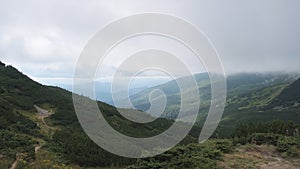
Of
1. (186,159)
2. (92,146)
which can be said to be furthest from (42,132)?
(186,159)

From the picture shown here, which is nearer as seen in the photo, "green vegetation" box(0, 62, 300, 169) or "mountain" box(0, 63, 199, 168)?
"green vegetation" box(0, 62, 300, 169)

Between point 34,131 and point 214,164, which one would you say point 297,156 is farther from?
point 34,131

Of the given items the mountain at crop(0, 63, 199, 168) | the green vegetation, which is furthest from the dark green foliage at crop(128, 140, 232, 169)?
the mountain at crop(0, 63, 199, 168)

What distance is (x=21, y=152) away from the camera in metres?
34.4

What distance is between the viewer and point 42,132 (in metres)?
54.8

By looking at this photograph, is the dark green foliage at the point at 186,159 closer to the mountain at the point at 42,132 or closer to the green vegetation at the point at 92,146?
the green vegetation at the point at 92,146

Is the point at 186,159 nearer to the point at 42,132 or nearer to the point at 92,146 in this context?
the point at 92,146

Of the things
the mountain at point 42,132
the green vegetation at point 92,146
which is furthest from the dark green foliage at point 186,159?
the mountain at point 42,132

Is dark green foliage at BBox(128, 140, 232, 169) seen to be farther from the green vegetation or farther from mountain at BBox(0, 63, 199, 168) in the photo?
mountain at BBox(0, 63, 199, 168)

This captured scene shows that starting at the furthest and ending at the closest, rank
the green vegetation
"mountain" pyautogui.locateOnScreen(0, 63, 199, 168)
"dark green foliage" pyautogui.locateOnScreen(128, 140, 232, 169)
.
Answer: "mountain" pyautogui.locateOnScreen(0, 63, 199, 168), the green vegetation, "dark green foliage" pyautogui.locateOnScreen(128, 140, 232, 169)

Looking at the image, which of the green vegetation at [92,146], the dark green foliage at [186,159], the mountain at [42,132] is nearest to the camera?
the dark green foliage at [186,159]

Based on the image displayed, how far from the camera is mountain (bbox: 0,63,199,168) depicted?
34031mm

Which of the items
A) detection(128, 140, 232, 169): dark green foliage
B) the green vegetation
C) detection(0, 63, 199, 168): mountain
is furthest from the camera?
detection(0, 63, 199, 168): mountain

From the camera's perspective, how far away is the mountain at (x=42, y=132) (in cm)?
3403
